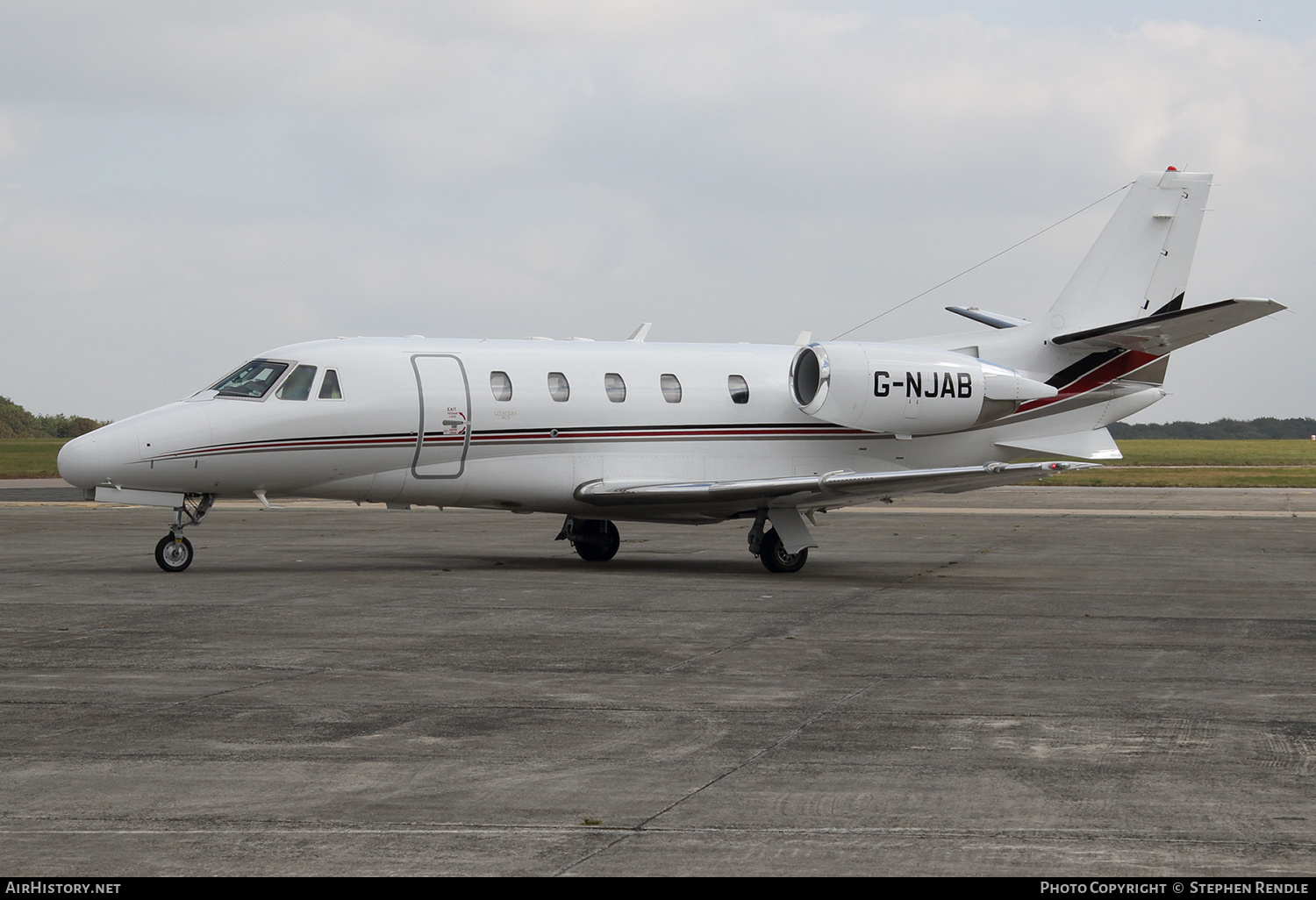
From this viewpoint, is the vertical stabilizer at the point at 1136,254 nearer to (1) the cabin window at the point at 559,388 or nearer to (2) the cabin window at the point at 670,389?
(2) the cabin window at the point at 670,389

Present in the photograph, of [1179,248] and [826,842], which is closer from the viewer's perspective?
[826,842]

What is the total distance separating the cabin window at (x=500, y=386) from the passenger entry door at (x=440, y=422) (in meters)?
0.38

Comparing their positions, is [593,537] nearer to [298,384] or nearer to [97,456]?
[298,384]

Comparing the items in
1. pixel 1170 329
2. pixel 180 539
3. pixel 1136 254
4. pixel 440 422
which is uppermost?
pixel 1136 254

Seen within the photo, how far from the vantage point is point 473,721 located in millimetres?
8492

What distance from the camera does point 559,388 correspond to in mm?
18688

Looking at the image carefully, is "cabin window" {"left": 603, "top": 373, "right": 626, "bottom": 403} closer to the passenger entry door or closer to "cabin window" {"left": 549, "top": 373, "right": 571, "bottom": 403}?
"cabin window" {"left": 549, "top": 373, "right": 571, "bottom": 403}

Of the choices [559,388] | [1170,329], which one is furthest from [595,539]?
[1170,329]

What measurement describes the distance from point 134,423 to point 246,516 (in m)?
16.3

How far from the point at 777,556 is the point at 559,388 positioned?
156 inches

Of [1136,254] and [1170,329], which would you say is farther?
[1136,254]

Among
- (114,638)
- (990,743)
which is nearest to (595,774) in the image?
(990,743)

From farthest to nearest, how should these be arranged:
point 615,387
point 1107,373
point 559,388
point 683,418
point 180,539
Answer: point 1107,373 < point 683,418 < point 615,387 < point 559,388 < point 180,539
